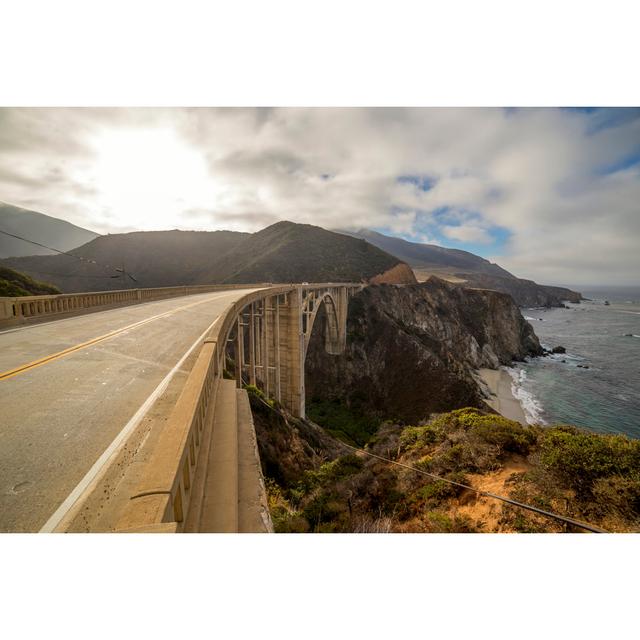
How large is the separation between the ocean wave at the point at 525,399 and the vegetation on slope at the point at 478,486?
84.1 feet

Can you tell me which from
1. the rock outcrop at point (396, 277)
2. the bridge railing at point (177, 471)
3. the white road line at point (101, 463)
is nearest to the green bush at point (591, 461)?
the bridge railing at point (177, 471)

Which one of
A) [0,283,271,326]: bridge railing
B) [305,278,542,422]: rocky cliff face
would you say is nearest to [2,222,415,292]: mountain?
[305,278,542,422]: rocky cliff face

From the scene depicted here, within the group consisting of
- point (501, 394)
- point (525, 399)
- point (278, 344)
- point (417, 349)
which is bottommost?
point (525, 399)

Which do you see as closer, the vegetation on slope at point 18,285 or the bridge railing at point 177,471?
the bridge railing at point 177,471

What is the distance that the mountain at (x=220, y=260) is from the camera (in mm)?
67062

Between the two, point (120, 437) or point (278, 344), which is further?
point (278, 344)

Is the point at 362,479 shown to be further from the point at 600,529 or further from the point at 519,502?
the point at 600,529

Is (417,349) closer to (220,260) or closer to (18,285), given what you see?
(18,285)

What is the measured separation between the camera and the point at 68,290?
81.1 metres

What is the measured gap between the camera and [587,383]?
3728 cm

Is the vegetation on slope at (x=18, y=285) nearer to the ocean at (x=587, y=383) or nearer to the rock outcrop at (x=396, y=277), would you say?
the ocean at (x=587, y=383)

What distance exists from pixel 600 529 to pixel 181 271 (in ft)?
364

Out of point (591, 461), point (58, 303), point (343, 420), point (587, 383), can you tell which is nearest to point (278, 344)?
point (58, 303)

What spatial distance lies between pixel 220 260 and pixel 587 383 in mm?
92103
